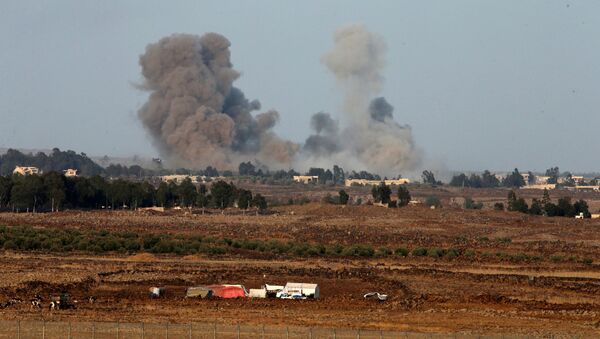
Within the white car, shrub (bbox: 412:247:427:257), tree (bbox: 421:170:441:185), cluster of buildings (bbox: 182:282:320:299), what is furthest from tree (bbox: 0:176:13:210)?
tree (bbox: 421:170:441:185)

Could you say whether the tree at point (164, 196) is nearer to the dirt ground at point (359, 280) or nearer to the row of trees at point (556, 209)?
the dirt ground at point (359, 280)

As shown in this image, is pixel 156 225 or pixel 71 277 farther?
pixel 156 225

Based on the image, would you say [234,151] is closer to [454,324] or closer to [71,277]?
[71,277]

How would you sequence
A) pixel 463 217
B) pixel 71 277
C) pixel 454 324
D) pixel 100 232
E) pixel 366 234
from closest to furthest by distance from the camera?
1. pixel 454 324
2. pixel 71 277
3. pixel 100 232
4. pixel 366 234
5. pixel 463 217

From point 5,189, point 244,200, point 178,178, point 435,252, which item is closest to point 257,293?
point 435,252

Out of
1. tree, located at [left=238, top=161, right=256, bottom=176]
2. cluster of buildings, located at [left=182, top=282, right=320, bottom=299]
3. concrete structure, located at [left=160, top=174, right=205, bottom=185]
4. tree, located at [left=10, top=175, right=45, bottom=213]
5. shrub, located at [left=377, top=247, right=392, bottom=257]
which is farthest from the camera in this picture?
tree, located at [left=238, top=161, right=256, bottom=176]

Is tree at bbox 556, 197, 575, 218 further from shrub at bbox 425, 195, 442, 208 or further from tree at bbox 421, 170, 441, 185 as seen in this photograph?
tree at bbox 421, 170, 441, 185

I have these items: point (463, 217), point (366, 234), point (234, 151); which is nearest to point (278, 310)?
point (366, 234)
